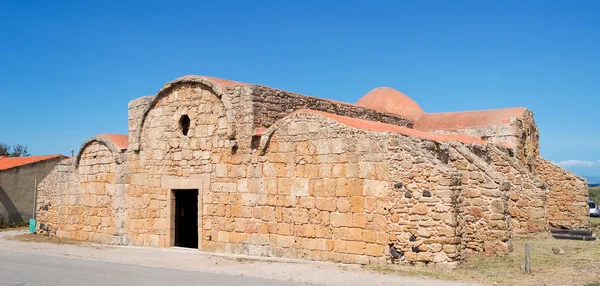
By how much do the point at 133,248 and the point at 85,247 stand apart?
1392mm

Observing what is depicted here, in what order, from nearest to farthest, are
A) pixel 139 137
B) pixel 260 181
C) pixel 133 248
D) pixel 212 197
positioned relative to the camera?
1. pixel 260 181
2. pixel 212 197
3. pixel 133 248
4. pixel 139 137

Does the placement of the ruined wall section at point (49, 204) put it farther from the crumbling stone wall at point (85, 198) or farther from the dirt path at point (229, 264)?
the dirt path at point (229, 264)

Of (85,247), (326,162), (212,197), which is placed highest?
(326,162)

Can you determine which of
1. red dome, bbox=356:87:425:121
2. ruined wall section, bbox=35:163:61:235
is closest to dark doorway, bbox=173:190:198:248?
ruined wall section, bbox=35:163:61:235

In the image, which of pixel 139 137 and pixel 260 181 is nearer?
pixel 260 181

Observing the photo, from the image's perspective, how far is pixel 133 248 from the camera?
13023 mm

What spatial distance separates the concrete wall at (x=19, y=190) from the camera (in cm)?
2114

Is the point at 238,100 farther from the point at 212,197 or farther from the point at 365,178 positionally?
the point at 365,178

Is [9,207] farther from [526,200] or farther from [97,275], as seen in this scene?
[526,200]

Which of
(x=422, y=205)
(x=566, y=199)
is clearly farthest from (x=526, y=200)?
(x=566, y=199)

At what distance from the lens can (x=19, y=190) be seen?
21.7 meters

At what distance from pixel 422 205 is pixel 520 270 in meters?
1.82

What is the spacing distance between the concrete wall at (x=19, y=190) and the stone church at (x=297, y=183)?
5406 millimetres

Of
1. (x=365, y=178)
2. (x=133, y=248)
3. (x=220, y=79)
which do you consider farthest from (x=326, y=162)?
(x=133, y=248)
